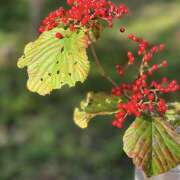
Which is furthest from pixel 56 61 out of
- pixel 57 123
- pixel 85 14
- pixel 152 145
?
pixel 57 123

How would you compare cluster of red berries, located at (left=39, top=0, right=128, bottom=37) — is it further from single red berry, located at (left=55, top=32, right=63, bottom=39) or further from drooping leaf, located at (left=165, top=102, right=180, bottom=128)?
drooping leaf, located at (left=165, top=102, right=180, bottom=128)

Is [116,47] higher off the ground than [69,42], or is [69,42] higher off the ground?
[116,47]

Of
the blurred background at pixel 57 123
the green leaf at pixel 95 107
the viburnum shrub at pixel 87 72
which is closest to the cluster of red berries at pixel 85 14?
the viburnum shrub at pixel 87 72

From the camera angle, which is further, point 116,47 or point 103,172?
point 116,47

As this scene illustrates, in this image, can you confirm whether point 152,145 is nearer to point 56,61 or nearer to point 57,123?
point 56,61

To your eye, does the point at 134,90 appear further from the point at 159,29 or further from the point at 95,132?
the point at 159,29

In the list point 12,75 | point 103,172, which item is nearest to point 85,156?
point 103,172

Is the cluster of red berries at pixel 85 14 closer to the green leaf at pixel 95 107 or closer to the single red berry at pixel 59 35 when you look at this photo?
the single red berry at pixel 59 35
